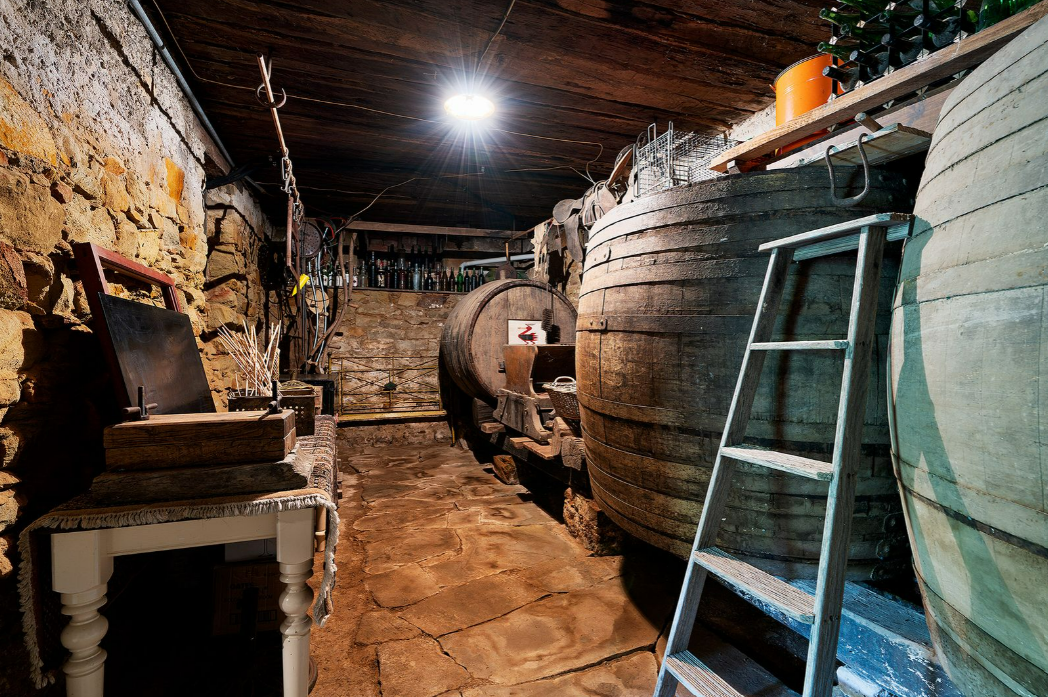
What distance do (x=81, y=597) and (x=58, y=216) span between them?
1.22 meters

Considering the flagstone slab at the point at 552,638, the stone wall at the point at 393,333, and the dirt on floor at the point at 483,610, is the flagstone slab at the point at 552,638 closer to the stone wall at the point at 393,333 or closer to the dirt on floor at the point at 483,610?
the dirt on floor at the point at 483,610

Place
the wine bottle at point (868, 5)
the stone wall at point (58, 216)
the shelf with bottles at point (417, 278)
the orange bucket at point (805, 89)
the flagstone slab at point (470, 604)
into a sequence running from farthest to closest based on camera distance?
the shelf with bottles at point (417, 278)
the flagstone slab at point (470, 604)
the orange bucket at point (805, 89)
the wine bottle at point (868, 5)
the stone wall at point (58, 216)

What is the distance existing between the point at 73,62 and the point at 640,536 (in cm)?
290

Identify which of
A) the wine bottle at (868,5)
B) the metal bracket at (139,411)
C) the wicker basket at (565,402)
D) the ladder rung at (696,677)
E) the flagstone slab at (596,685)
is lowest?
the flagstone slab at (596,685)

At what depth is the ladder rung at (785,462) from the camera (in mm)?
1132

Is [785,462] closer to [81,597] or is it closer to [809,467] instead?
[809,467]

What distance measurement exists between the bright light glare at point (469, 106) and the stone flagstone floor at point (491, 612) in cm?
319

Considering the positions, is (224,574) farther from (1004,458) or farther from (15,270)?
(1004,458)

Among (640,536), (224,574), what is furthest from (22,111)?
(640,536)

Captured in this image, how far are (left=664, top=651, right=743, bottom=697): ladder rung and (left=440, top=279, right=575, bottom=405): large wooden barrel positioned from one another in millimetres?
3715

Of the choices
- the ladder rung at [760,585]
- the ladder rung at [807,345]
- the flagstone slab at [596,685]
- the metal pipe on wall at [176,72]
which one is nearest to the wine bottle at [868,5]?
the ladder rung at [807,345]

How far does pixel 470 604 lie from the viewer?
2.29 m

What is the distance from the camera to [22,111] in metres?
1.40

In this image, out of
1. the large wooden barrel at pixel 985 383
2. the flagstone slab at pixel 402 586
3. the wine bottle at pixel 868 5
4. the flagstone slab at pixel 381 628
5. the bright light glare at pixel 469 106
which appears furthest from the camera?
the bright light glare at pixel 469 106
